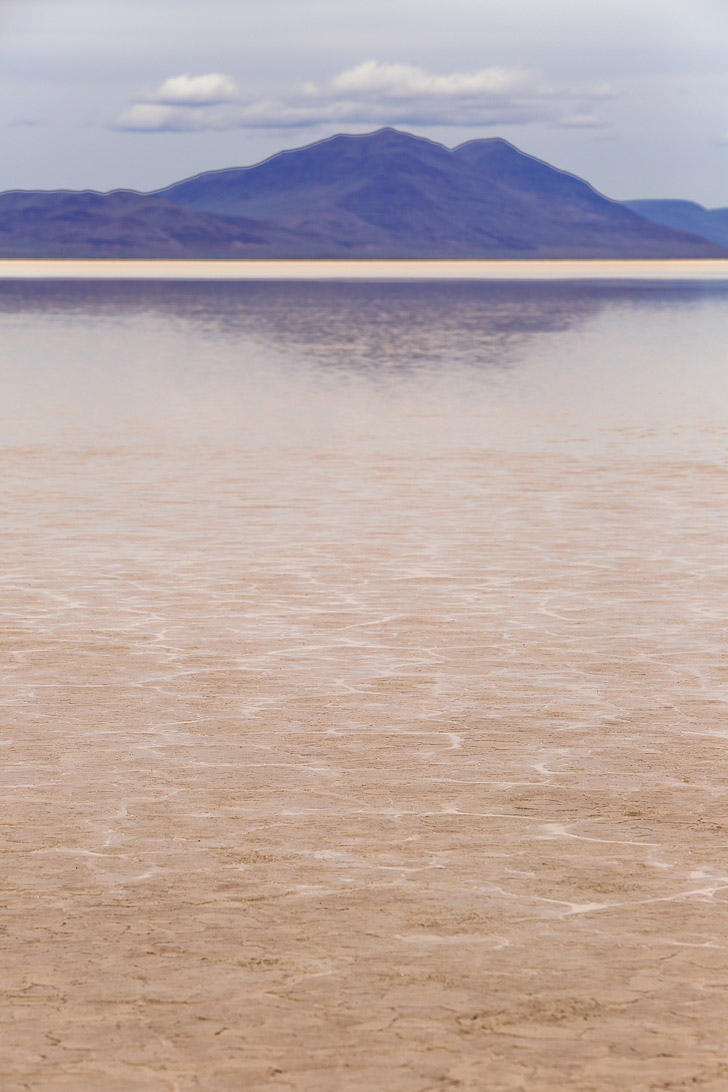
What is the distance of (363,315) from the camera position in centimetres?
5619

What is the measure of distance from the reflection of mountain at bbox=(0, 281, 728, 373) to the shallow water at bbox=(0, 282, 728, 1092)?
18.2 m

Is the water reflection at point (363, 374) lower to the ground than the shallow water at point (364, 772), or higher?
higher

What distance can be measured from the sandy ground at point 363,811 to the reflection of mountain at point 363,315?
20976 millimetres

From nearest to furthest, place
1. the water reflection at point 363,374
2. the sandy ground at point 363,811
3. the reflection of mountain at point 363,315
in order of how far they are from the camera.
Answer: the sandy ground at point 363,811
the water reflection at point 363,374
the reflection of mountain at point 363,315

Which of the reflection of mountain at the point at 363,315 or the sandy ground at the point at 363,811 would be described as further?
the reflection of mountain at the point at 363,315

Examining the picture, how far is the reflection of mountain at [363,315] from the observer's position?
3672 centimetres

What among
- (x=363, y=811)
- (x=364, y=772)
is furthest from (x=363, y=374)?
(x=363, y=811)

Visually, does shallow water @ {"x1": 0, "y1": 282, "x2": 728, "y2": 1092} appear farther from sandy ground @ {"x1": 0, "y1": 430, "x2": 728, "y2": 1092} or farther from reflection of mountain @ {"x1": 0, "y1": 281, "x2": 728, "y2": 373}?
reflection of mountain @ {"x1": 0, "y1": 281, "x2": 728, "y2": 373}

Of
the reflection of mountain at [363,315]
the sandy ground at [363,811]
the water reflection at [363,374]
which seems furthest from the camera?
the reflection of mountain at [363,315]

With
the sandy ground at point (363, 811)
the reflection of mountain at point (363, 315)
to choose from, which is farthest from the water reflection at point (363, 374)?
the sandy ground at point (363, 811)

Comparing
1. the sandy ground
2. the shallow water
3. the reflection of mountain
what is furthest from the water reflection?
the sandy ground

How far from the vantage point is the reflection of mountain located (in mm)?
36719

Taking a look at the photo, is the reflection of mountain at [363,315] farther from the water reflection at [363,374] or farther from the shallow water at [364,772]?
the shallow water at [364,772]

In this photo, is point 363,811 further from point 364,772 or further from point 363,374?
point 363,374
